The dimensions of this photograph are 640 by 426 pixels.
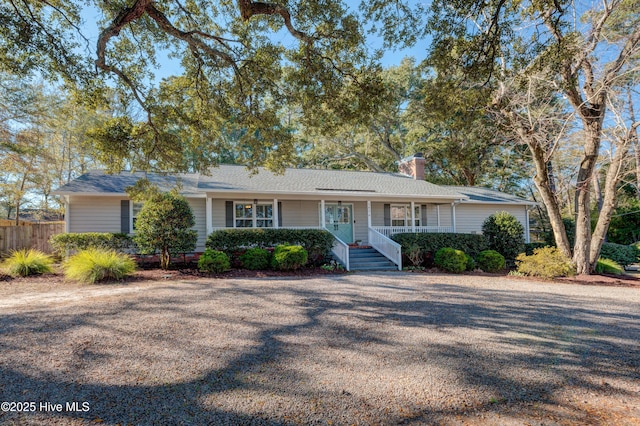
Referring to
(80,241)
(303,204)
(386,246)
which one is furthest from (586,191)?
(80,241)

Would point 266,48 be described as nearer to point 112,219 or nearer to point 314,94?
point 314,94

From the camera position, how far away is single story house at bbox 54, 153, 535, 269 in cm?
1251

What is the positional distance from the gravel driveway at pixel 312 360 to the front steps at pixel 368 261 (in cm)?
538

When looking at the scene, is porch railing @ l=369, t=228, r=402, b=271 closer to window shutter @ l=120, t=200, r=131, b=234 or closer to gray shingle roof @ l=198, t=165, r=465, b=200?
gray shingle roof @ l=198, t=165, r=465, b=200

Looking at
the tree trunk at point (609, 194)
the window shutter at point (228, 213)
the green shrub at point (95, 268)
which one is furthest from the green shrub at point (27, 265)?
the tree trunk at point (609, 194)

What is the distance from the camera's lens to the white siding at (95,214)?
40.3ft

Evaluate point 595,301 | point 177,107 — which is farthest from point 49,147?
point 595,301

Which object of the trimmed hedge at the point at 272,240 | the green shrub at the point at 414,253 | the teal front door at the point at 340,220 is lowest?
the green shrub at the point at 414,253

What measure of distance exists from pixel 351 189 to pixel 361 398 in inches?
492

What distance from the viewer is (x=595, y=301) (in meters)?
7.33

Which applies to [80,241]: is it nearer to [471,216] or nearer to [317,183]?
[317,183]

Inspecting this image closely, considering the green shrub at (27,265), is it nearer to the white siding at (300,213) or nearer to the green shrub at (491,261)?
the white siding at (300,213)

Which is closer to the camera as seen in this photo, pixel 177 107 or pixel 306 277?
pixel 177 107

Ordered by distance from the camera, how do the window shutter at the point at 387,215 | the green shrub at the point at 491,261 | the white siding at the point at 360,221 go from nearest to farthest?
the green shrub at the point at 491,261
the white siding at the point at 360,221
the window shutter at the point at 387,215
